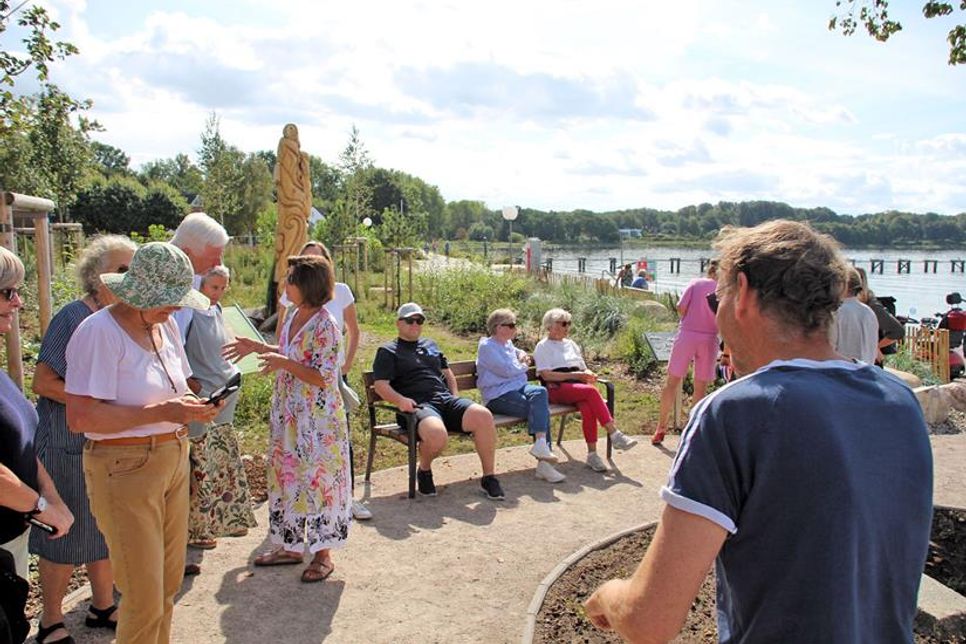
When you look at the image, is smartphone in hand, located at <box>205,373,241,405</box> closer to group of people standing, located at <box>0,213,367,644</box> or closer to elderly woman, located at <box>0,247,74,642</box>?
group of people standing, located at <box>0,213,367,644</box>

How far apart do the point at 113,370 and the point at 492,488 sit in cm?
326

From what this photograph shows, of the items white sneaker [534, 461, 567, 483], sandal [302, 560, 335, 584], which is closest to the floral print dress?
sandal [302, 560, 335, 584]

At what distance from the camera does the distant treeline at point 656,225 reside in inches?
3310

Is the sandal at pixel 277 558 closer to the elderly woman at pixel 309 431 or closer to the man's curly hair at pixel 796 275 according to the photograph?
the elderly woman at pixel 309 431

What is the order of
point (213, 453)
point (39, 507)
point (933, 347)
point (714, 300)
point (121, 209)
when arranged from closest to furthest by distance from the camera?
point (714, 300)
point (39, 507)
point (213, 453)
point (933, 347)
point (121, 209)

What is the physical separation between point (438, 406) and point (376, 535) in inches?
46.5

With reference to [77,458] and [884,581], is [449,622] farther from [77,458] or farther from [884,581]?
[884,581]

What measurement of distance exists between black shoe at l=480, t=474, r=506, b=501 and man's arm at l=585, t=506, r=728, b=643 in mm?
3946

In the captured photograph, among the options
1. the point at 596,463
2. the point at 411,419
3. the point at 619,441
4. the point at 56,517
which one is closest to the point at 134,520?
the point at 56,517

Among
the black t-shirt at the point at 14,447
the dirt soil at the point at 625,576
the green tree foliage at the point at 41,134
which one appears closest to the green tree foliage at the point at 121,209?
the green tree foliage at the point at 41,134

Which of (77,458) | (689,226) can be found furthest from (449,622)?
(689,226)

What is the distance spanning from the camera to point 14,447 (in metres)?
2.59

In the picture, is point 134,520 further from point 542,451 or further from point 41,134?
point 41,134

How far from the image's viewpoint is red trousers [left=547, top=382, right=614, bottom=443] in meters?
6.22
